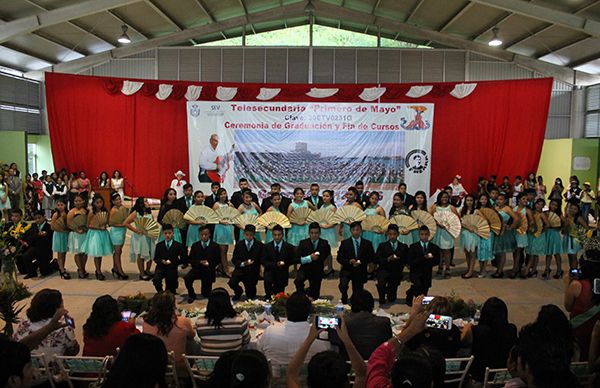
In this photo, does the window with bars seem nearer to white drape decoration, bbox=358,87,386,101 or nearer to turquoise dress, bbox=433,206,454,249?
white drape decoration, bbox=358,87,386,101

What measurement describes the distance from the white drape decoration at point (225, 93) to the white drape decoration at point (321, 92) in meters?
1.77

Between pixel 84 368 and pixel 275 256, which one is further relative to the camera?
pixel 275 256

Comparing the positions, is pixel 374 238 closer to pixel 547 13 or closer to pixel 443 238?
pixel 443 238

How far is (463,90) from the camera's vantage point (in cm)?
1284

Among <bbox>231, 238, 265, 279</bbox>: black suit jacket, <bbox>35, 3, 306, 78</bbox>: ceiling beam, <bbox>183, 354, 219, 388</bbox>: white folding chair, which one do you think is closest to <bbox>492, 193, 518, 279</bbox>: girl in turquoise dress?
<bbox>231, 238, 265, 279</bbox>: black suit jacket

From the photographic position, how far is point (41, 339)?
356 centimetres

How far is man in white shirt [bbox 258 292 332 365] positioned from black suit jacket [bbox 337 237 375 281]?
3400mm

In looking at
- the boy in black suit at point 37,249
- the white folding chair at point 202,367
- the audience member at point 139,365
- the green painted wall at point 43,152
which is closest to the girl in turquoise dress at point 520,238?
the white folding chair at point 202,367

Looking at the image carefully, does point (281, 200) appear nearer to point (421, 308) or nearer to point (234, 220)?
point (234, 220)

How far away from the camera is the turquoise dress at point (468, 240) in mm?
8148

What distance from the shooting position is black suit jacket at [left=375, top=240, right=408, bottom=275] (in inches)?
278

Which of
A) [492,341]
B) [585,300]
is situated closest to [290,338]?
[492,341]

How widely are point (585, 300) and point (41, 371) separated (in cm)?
405

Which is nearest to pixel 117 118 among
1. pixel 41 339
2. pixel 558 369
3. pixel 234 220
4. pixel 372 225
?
pixel 234 220
